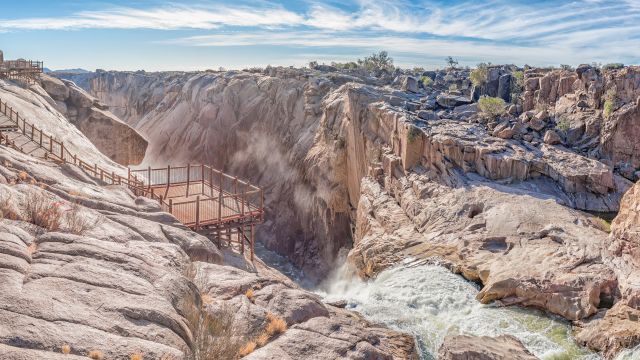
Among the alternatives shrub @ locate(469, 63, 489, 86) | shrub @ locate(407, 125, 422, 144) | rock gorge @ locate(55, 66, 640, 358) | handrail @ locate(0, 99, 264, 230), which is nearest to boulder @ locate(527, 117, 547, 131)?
rock gorge @ locate(55, 66, 640, 358)

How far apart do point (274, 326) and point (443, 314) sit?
9.91 meters

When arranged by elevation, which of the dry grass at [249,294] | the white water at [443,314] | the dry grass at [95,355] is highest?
the dry grass at [95,355]

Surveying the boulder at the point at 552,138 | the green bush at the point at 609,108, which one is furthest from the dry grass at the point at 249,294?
the green bush at the point at 609,108

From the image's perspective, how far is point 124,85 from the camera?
93.6 m

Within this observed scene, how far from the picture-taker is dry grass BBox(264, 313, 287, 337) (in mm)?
10812

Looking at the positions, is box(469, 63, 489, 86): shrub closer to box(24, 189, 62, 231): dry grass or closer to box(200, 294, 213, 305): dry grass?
box(200, 294, 213, 305): dry grass

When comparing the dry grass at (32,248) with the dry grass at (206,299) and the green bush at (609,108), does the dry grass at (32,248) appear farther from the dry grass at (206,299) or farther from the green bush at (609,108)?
the green bush at (609,108)

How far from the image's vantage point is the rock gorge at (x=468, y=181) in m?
18.1

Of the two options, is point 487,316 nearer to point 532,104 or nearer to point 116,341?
point 116,341

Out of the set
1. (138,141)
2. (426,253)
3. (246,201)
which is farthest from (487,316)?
(138,141)

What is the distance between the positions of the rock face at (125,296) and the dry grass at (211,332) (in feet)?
0.08

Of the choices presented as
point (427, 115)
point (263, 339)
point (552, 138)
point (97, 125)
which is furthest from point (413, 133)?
point (97, 125)

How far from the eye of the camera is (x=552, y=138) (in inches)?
1180

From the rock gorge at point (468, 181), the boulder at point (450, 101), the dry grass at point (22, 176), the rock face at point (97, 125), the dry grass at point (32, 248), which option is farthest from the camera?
the rock face at point (97, 125)
